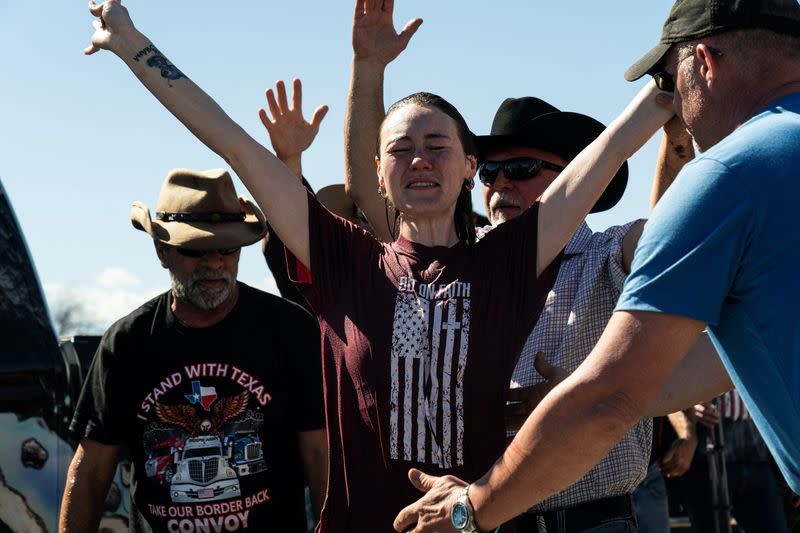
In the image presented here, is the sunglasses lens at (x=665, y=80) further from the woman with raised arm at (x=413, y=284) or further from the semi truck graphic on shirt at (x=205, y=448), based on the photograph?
the semi truck graphic on shirt at (x=205, y=448)

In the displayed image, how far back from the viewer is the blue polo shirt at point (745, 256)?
197cm

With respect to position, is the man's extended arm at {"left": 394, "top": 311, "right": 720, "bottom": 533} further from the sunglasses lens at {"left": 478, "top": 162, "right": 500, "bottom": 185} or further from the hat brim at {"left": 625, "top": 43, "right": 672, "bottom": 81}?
the sunglasses lens at {"left": 478, "top": 162, "right": 500, "bottom": 185}

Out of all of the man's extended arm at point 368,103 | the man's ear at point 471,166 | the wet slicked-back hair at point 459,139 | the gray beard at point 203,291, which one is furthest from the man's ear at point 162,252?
the man's ear at point 471,166

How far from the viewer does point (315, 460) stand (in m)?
4.04

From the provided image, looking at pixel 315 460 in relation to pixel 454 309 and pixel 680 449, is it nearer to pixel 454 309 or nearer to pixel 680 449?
pixel 454 309

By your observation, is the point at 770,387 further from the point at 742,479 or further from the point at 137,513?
the point at 742,479

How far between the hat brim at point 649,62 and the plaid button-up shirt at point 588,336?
41.4 inches

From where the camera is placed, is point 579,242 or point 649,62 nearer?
point 649,62

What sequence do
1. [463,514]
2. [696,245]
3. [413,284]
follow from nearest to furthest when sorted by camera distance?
[696,245]
[463,514]
[413,284]

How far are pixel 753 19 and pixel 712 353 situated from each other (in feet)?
3.19

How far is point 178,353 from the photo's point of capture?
407cm

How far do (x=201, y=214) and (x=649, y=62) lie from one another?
2.56 m

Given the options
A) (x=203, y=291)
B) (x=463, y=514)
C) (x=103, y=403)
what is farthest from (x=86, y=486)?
(x=463, y=514)

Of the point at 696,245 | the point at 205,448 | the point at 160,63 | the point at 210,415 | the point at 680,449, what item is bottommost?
the point at 680,449
